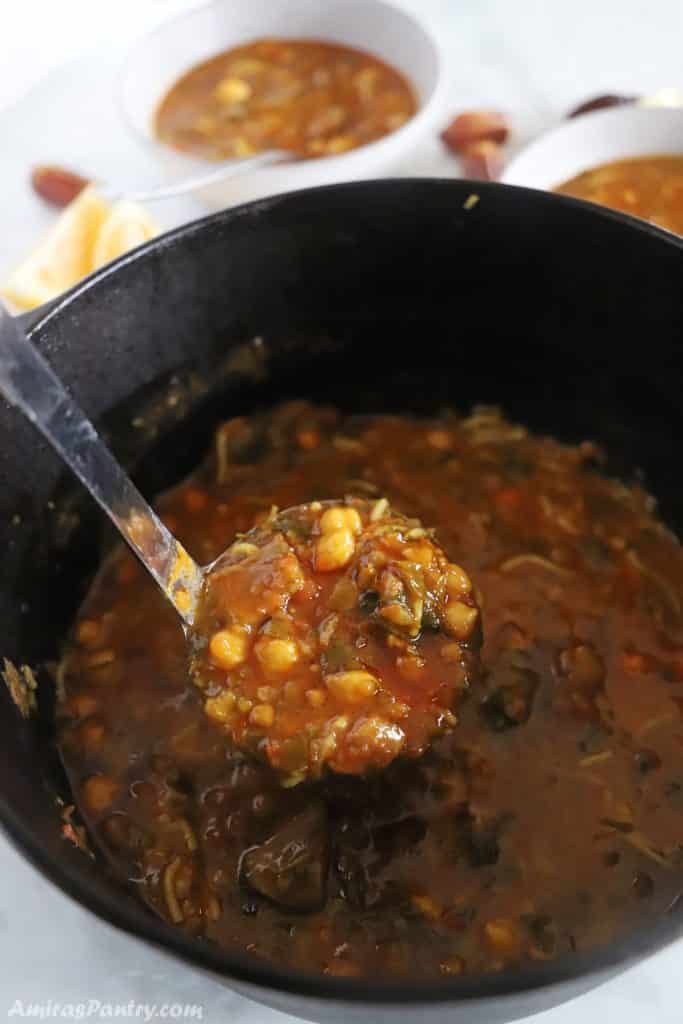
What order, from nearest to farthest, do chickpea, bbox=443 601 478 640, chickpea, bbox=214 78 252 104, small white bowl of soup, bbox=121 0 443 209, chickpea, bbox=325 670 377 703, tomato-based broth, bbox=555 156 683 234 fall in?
1. chickpea, bbox=325 670 377 703
2. chickpea, bbox=443 601 478 640
3. tomato-based broth, bbox=555 156 683 234
4. small white bowl of soup, bbox=121 0 443 209
5. chickpea, bbox=214 78 252 104

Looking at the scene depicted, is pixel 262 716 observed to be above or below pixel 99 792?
above

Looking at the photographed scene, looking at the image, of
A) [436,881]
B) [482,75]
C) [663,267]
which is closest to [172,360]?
[663,267]

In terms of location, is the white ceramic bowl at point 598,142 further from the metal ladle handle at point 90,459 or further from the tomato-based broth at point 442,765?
the metal ladle handle at point 90,459

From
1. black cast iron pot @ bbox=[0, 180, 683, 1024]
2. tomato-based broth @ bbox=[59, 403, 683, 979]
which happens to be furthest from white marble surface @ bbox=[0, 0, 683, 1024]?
tomato-based broth @ bbox=[59, 403, 683, 979]

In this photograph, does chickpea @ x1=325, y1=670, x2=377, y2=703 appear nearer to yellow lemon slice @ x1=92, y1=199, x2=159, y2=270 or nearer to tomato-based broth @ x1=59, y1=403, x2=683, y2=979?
tomato-based broth @ x1=59, y1=403, x2=683, y2=979

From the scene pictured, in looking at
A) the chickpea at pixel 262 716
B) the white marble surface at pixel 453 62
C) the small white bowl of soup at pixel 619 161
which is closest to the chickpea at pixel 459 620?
the chickpea at pixel 262 716

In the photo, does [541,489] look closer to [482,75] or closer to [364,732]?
[364,732]

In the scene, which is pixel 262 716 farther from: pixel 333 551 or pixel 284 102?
pixel 284 102

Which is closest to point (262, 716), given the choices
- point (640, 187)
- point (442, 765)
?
point (442, 765)
